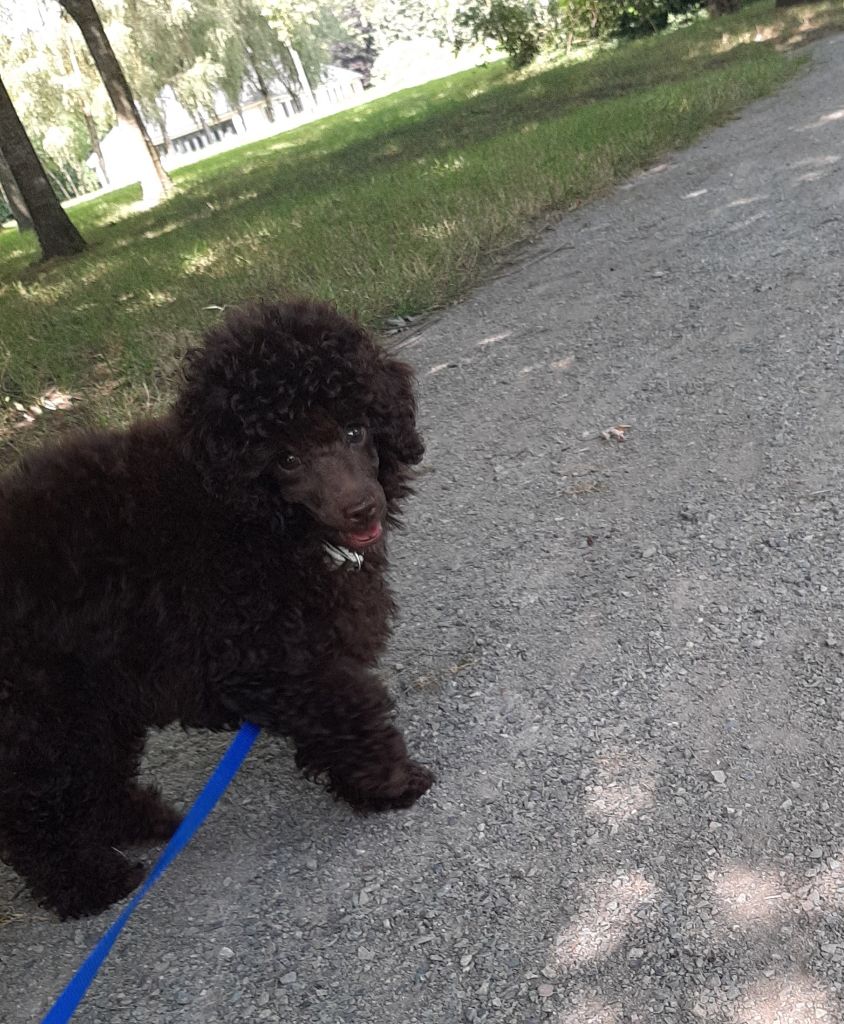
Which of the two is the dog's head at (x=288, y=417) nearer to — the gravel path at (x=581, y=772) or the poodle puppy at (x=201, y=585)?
the poodle puppy at (x=201, y=585)

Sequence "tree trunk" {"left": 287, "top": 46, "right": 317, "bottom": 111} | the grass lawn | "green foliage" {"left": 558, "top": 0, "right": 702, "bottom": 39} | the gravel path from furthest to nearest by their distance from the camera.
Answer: "tree trunk" {"left": 287, "top": 46, "right": 317, "bottom": 111} → "green foliage" {"left": 558, "top": 0, "right": 702, "bottom": 39} → the grass lawn → the gravel path

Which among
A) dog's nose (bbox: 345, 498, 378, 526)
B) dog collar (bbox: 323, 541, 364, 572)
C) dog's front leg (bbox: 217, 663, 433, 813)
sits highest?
dog's nose (bbox: 345, 498, 378, 526)

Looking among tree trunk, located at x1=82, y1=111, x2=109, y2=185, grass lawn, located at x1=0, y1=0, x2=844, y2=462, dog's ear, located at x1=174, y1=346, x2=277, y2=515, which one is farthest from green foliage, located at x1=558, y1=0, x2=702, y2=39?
dog's ear, located at x1=174, y1=346, x2=277, y2=515

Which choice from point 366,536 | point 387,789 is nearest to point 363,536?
point 366,536

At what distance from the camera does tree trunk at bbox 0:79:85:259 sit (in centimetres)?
1484

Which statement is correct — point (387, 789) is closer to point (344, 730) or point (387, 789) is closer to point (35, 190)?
point (344, 730)

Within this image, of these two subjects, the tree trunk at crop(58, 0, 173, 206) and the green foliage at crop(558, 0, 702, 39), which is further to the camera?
the green foliage at crop(558, 0, 702, 39)

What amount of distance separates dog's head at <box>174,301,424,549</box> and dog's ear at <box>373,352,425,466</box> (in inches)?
2.0

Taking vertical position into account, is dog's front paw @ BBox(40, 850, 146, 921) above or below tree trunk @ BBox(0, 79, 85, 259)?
below

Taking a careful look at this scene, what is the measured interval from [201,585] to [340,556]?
A: 40 centimetres

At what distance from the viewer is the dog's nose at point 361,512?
2.45 m

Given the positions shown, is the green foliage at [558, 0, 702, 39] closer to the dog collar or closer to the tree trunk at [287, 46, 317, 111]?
the tree trunk at [287, 46, 317, 111]

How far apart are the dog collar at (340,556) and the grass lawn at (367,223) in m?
1.11

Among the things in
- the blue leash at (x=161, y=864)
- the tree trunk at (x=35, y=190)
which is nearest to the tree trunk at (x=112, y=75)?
the tree trunk at (x=35, y=190)
